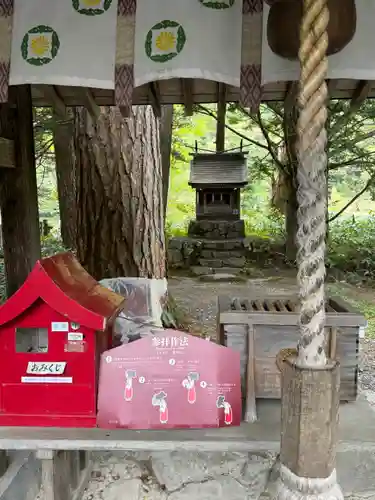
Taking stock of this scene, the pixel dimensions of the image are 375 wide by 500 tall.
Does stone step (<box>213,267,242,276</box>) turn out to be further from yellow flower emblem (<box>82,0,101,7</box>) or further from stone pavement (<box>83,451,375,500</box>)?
yellow flower emblem (<box>82,0,101,7</box>)

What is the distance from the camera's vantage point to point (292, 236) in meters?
11.2

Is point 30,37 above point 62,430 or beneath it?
above

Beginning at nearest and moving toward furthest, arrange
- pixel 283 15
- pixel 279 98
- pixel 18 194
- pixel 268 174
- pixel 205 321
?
pixel 283 15 → pixel 279 98 → pixel 18 194 → pixel 205 321 → pixel 268 174

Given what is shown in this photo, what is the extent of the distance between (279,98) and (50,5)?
153cm

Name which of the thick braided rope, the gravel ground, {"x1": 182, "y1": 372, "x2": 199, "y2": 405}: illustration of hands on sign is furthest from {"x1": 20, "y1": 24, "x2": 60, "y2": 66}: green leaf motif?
the gravel ground

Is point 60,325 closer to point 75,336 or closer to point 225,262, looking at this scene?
point 75,336

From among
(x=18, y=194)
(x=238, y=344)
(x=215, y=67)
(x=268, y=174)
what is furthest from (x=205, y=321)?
(x=268, y=174)

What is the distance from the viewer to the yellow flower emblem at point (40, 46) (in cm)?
218

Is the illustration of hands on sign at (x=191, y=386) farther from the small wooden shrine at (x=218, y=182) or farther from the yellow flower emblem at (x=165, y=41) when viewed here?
the small wooden shrine at (x=218, y=182)

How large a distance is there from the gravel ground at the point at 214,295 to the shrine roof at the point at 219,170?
281cm

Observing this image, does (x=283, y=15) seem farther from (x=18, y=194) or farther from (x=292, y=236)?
(x=292, y=236)

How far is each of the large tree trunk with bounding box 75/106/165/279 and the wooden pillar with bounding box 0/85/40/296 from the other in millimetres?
1266

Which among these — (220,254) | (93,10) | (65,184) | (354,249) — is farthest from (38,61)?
(354,249)

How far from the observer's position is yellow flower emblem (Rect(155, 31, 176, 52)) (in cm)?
214
